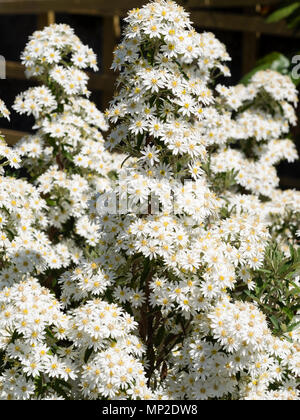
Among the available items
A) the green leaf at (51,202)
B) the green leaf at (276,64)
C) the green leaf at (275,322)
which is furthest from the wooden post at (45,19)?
the green leaf at (275,322)

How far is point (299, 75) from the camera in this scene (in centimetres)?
445

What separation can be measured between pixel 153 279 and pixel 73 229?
108 centimetres

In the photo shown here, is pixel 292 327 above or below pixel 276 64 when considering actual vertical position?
below

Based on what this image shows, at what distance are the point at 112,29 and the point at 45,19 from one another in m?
0.71

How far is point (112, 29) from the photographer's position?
6.79 metres

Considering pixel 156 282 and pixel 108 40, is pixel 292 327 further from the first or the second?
pixel 108 40

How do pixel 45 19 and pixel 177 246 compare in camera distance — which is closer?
pixel 177 246

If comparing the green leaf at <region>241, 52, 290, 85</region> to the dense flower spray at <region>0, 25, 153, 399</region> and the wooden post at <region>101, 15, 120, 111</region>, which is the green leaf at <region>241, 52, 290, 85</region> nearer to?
the dense flower spray at <region>0, 25, 153, 399</region>

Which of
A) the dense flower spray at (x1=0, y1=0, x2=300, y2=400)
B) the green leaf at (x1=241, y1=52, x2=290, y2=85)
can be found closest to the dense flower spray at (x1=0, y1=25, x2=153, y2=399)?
the dense flower spray at (x1=0, y1=0, x2=300, y2=400)

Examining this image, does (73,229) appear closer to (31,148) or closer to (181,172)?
(31,148)

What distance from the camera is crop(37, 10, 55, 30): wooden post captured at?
21.8ft

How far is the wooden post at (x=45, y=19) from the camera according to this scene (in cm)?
666

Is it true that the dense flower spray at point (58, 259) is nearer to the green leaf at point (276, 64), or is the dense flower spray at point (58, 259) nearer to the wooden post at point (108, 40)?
the green leaf at point (276, 64)

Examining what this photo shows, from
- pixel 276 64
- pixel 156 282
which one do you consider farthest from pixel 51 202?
pixel 276 64
